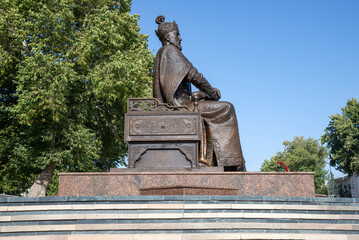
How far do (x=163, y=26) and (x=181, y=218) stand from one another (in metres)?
5.66

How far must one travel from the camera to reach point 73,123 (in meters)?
20.3

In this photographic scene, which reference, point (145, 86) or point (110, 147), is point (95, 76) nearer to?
point (145, 86)

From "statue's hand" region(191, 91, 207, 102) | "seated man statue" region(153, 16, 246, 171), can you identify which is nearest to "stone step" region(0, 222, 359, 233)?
"seated man statue" region(153, 16, 246, 171)

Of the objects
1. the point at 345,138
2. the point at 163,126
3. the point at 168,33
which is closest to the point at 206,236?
the point at 163,126

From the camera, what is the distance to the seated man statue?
9.37 metres

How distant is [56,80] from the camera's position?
18.0 metres

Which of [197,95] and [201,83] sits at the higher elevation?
[201,83]

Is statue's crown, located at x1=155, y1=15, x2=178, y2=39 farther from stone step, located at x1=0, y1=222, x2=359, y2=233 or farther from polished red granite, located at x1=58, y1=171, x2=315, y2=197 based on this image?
stone step, located at x1=0, y1=222, x2=359, y2=233

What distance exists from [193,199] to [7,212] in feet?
11.0

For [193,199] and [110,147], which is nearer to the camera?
[193,199]

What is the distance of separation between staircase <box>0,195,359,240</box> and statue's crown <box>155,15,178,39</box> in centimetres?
507

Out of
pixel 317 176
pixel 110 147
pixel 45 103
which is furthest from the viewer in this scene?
pixel 317 176

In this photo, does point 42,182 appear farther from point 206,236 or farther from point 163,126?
point 206,236

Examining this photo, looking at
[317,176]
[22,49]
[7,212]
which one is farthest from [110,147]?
[317,176]
